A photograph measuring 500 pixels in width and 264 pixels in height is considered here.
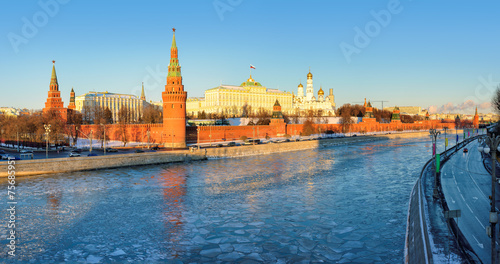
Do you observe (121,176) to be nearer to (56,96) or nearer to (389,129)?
(56,96)

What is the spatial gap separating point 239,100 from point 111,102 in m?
43.6

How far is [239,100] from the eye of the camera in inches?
4523

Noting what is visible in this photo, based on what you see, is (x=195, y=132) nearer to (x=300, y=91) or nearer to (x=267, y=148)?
(x=267, y=148)

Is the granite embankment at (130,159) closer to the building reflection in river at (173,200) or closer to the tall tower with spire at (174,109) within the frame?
the building reflection in river at (173,200)

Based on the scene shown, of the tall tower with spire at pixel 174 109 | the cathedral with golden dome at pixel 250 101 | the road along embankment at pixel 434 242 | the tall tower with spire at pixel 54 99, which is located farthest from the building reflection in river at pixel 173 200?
the cathedral with golden dome at pixel 250 101

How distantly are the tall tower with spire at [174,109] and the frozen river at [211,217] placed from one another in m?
15.5

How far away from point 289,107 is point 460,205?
357 ft

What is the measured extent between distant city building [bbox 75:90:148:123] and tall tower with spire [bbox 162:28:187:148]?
2843 inches

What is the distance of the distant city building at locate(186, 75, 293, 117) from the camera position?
112 m

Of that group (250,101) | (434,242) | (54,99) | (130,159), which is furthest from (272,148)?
(250,101)

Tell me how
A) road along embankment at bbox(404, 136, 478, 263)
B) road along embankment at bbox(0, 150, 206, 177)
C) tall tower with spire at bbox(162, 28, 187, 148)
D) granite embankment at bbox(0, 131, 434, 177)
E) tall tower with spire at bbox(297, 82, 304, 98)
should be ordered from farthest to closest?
tall tower with spire at bbox(297, 82, 304, 98) → tall tower with spire at bbox(162, 28, 187, 148) → granite embankment at bbox(0, 131, 434, 177) → road along embankment at bbox(0, 150, 206, 177) → road along embankment at bbox(404, 136, 478, 263)

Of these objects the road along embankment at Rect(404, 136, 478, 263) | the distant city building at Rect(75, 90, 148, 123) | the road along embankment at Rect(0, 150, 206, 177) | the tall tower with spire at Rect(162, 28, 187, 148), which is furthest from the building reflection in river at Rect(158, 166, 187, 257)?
the distant city building at Rect(75, 90, 148, 123)

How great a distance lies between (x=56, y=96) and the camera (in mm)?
64750

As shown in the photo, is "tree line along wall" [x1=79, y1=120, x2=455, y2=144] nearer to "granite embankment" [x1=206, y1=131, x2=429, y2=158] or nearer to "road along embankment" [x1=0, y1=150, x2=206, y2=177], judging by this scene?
"granite embankment" [x1=206, y1=131, x2=429, y2=158]
